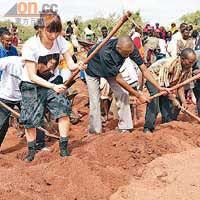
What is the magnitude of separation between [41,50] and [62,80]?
1.74 ft

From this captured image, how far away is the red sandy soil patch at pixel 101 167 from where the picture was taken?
3.94 metres

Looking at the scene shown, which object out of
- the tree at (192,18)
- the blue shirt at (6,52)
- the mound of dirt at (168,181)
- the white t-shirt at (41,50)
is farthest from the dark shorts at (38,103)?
the tree at (192,18)

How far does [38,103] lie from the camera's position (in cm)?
500

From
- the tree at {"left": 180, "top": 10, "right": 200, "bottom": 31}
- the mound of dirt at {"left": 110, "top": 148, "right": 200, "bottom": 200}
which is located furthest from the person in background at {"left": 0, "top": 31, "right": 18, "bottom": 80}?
the tree at {"left": 180, "top": 10, "right": 200, "bottom": 31}

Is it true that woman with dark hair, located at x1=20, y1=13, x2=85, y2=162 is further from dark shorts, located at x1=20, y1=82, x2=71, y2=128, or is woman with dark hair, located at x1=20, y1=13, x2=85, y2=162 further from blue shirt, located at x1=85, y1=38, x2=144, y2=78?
blue shirt, located at x1=85, y1=38, x2=144, y2=78

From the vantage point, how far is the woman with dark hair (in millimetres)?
4703

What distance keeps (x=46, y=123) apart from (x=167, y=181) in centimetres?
326

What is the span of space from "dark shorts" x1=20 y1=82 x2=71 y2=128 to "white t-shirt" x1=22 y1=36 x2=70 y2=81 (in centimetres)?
33

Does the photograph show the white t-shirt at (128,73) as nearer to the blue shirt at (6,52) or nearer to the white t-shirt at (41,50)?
the blue shirt at (6,52)

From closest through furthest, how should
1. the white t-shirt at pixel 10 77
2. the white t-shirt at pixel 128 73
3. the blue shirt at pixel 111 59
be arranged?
the blue shirt at pixel 111 59 → the white t-shirt at pixel 10 77 → the white t-shirt at pixel 128 73

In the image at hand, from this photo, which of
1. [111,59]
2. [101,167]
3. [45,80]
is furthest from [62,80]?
[101,167]

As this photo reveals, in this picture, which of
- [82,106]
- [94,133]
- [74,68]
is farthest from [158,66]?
[82,106]

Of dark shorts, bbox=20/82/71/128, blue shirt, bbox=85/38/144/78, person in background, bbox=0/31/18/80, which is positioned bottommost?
dark shorts, bbox=20/82/71/128

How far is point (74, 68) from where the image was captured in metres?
4.97
